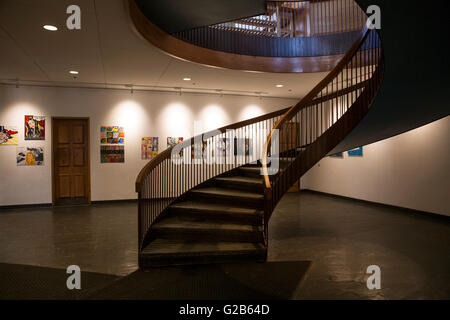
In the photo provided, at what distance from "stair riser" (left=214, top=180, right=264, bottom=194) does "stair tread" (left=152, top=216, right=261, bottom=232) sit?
0.92 metres

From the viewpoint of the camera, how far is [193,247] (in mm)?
4070

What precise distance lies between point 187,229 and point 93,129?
17.5 ft

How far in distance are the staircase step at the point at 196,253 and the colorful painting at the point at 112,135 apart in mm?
4935

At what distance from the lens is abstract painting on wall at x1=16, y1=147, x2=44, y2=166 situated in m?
7.65

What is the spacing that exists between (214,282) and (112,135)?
6167mm

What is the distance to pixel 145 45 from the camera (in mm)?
4812

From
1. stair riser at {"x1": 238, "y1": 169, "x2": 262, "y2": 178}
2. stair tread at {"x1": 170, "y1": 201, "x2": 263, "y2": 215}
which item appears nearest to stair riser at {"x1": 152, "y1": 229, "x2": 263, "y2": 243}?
stair tread at {"x1": 170, "y1": 201, "x2": 263, "y2": 215}

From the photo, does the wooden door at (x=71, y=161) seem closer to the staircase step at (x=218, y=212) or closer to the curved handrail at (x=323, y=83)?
the staircase step at (x=218, y=212)

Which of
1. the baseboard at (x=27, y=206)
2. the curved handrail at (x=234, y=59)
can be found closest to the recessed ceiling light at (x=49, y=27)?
the curved handrail at (x=234, y=59)

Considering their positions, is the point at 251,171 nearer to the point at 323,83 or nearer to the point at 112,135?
the point at 323,83

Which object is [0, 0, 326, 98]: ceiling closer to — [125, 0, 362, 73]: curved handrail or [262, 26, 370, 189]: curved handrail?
[125, 0, 362, 73]: curved handrail

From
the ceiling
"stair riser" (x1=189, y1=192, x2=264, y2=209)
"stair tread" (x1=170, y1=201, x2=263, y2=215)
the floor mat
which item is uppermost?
the ceiling

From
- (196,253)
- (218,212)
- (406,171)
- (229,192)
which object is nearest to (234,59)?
(229,192)

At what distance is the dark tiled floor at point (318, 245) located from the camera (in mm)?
3408
